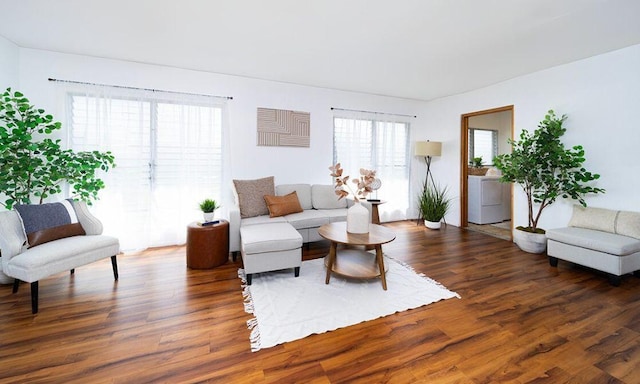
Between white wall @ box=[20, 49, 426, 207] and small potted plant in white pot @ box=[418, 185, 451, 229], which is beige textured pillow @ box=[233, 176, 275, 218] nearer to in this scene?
white wall @ box=[20, 49, 426, 207]

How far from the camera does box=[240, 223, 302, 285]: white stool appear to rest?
2.54m

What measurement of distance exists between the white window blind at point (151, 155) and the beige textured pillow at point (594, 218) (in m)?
4.76

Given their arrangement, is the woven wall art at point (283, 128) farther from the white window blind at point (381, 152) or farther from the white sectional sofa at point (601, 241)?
the white sectional sofa at point (601, 241)

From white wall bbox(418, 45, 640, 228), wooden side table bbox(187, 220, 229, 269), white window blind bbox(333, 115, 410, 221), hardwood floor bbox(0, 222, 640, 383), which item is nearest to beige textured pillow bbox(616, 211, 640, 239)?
white wall bbox(418, 45, 640, 228)

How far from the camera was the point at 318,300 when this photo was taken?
2.29 m

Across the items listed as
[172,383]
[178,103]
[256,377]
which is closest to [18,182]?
[178,103]

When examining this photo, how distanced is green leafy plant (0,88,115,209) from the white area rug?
2.13m

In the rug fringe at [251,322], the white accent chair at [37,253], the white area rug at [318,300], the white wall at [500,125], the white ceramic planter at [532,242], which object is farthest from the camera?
the white wall at [500,125]

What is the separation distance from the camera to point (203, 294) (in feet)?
7.94

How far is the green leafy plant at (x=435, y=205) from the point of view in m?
4.82

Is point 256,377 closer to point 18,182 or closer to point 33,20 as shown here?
point 18,182

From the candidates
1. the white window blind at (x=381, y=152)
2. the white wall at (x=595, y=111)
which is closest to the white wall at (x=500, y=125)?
the white wall at (x=595, y=111)

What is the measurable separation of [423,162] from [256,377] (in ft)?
16.9

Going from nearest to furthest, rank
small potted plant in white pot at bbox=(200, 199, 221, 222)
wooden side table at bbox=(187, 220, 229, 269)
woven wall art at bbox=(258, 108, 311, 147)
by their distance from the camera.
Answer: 1. wooden side table at bbox=(187, 220, 229, 269)
2. small potted plant in white pot at bbox=(200, 199, 221, 222)
3. woven wall art at bbox=(258, 108, 311, 147)
